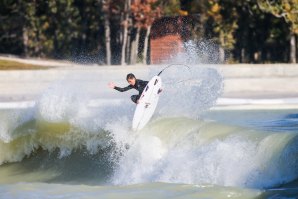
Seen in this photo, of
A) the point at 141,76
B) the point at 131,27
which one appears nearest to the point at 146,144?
the point at 141,76

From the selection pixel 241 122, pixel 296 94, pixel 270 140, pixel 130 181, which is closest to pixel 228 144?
pixel 270 140

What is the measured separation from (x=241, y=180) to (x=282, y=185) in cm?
72

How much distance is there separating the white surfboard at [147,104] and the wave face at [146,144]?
0.59ft

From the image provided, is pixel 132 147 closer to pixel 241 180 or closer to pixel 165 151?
pixel 165 151

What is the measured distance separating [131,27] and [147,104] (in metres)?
26.9

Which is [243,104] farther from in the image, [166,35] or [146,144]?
[166,35]

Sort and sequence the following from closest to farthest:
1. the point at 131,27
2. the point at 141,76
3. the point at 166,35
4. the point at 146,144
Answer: the point at 146,144 → the point at 141,76 → the point at 166,35 → the point at 131,27

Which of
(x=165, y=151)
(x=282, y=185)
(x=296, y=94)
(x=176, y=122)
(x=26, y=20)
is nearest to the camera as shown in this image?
(x=282, y=185)

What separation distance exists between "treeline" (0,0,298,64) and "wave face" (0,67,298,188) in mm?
19373

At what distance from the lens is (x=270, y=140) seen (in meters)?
13.1

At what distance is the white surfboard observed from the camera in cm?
1645

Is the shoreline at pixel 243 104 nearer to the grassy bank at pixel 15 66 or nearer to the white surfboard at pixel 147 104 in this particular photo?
the white surfboard at pixel 147 104

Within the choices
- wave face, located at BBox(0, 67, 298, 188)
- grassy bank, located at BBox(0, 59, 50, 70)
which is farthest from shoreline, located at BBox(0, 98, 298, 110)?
grassy bank, located at BBox(0, 59, 50, 70)

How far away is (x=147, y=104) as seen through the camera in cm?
1675
